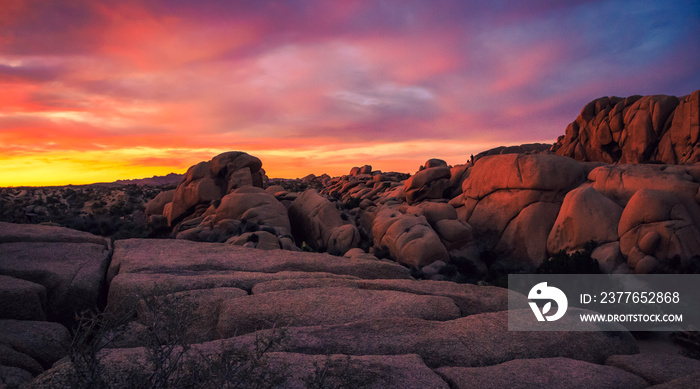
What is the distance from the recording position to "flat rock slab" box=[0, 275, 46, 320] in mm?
8477

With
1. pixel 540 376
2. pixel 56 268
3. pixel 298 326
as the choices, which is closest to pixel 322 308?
pixel 298 326

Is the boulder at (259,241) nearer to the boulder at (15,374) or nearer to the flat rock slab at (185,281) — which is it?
the flat rock slab at (185,281)

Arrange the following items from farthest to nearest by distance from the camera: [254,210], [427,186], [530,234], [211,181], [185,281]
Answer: [427,186], [211,181], [254,210], [530,234], [185,281]

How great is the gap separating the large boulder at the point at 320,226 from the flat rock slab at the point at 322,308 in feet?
61.6

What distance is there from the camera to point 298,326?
7.35 meters

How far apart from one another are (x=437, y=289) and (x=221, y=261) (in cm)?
658

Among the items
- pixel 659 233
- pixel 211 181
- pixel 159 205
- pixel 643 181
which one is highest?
pixel 211 181

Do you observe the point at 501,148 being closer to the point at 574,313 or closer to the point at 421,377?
the point at 574,313

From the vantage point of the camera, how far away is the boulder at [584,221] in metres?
22.1

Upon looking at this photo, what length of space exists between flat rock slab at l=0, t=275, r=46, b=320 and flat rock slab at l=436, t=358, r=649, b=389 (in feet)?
29.6

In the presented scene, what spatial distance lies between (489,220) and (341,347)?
25426 millimetres

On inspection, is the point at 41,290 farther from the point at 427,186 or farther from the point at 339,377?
the point at 427,186

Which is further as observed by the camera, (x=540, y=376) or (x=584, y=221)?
(x=584, y=221)

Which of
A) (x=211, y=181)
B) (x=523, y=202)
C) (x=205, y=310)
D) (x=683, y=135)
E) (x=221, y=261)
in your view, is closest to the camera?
(x=205, y=310)
